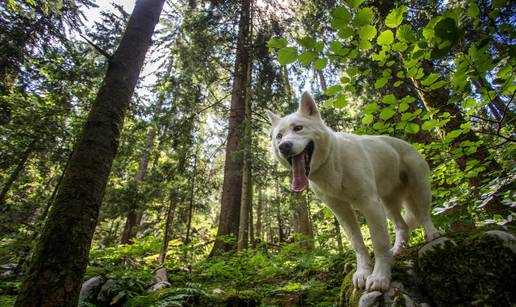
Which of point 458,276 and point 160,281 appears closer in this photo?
point 458,276

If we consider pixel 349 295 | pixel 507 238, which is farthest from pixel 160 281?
pixel 507 238

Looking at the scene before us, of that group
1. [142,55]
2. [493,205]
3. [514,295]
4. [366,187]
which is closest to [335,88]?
[366,187]

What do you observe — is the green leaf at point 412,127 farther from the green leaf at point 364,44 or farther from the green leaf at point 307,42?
the green leaf at point 307,42

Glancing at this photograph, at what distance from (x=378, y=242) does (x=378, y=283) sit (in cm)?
37

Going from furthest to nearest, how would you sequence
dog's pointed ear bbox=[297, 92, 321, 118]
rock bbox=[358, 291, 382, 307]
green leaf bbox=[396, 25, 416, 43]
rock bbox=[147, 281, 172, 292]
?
rock bbox=[147, 281, 172, 292]
dog's pointed ear bbox=[297, 92, 321, 118]
rock bbox=[358, 291, 382, 307]
green leaf bbox=[396, 25, 416, 43]

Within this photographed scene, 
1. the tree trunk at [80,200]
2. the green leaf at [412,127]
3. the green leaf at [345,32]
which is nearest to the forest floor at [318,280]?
the green leaf at [412,127]

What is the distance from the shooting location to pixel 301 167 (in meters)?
2.64

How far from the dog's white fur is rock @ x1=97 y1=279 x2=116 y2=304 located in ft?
11.9

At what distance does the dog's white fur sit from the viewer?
255 cm

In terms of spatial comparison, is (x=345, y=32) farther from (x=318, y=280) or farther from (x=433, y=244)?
(x=318, y=280)

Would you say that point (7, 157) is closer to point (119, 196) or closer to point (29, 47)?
point (119, 196)

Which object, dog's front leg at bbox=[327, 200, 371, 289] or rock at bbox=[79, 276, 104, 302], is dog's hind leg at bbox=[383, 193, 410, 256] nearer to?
dog's front leg at bbox=[327, 200, 371, 289]

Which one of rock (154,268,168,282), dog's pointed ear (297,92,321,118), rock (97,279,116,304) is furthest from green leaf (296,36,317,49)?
rock (154,268,168,282)

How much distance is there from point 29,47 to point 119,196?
10300 millimetres
